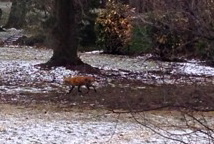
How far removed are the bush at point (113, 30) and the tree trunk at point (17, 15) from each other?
36.7 ft

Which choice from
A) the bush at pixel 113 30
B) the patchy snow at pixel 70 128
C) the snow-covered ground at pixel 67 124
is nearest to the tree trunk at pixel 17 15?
the bush at pixel 113 30

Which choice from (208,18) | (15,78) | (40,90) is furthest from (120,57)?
(208,18)

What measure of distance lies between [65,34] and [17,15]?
69.4ft

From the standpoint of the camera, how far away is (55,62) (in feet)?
68.4

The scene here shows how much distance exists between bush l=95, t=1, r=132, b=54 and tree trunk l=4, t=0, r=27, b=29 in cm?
1120

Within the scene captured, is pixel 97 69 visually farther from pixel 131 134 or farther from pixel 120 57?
pixel 131 134

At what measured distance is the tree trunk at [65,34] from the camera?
21.0 m

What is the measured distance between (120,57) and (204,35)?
2302cm

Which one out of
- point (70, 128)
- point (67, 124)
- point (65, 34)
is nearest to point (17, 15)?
point (65, 34)

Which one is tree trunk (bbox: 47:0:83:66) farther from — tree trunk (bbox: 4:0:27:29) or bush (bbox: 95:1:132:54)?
tree trunk (bbox: 4:0:27:29)

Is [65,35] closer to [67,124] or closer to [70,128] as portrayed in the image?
[67,124]

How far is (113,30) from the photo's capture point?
27.0m

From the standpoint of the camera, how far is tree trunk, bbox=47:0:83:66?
21.0m

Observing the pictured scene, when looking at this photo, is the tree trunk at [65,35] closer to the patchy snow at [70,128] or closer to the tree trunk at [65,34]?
the tree trunk at [65,34]
